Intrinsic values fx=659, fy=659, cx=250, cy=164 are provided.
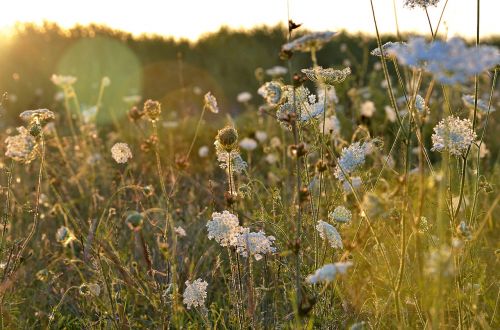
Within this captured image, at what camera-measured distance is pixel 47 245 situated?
2.99 meters

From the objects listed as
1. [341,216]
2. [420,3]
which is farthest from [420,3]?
[341,216]

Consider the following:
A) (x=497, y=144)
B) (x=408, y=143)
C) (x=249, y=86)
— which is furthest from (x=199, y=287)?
(x=249, y=86)

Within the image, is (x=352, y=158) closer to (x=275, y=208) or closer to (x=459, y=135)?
(x=459, y=135)

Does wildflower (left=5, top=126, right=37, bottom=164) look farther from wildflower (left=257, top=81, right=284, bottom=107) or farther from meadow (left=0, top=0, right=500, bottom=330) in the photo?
wildflower (left=257, top=81, right=284, bottom=107)

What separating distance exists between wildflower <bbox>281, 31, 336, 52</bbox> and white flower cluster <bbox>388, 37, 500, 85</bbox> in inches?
8.8

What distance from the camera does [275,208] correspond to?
281 centimetres

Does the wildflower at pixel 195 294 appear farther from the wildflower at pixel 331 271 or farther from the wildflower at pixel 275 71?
the wildflower at pixel 275 71

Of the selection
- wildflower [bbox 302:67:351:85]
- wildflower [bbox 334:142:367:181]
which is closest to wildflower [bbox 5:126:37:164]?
wildflower [bbox 302:67:351:85]

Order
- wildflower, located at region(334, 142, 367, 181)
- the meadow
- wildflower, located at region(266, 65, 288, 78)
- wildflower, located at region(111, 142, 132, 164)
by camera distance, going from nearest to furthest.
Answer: the meadow
wildflower, located at region(334, 142, 367, 181)
wildflower, located at region(111, 142, 132, 164)
wildflower, located at region(266, 65, 288, 78)

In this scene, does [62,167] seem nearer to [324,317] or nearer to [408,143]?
[324,317]

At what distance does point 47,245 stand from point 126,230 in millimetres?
439

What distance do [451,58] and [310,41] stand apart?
36 centimetres

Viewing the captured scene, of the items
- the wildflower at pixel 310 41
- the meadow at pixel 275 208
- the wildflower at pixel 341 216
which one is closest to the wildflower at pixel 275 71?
the meadow at pixel 275 208

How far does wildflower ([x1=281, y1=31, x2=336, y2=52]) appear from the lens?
1.36 m
